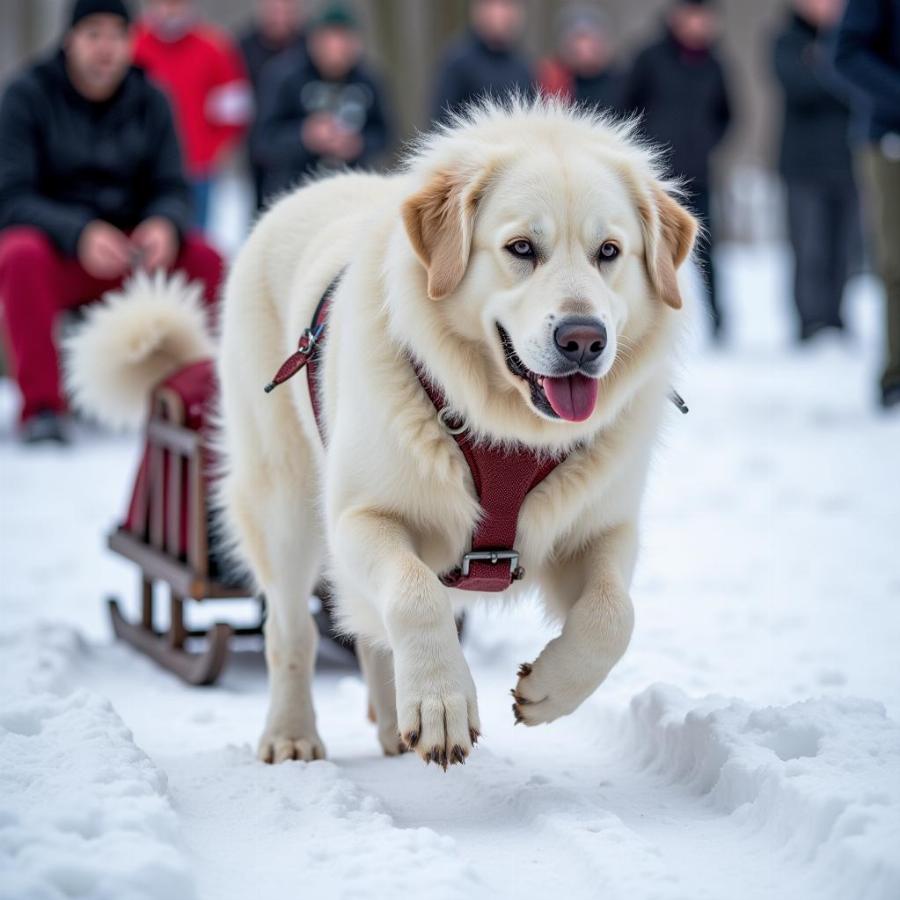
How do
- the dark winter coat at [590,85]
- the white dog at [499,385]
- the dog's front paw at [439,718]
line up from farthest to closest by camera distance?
the dark winter coat at [590,85], the white dog at [499,385], the dog's front paw at [439,718]

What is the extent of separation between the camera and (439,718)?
279 cm

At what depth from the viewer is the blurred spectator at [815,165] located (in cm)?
1041

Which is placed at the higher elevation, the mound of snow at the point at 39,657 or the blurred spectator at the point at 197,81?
the blurred spectator at the point at 197,81

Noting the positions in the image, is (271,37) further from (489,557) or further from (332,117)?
(489,557)

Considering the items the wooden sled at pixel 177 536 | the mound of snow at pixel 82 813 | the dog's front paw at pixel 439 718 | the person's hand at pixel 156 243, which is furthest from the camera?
the person's hand at pixel 156 243

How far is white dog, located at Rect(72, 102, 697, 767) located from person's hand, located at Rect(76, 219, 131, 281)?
3681mm

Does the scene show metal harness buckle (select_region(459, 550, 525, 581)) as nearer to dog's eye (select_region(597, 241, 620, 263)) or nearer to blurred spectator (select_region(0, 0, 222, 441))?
dog's eye (select_region(597, 241, 620, 263))

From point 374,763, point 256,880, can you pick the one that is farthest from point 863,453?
point 256,880

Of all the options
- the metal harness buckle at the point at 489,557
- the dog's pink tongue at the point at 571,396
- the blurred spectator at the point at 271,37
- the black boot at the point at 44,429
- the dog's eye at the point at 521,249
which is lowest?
the black boot at the point at 44,429

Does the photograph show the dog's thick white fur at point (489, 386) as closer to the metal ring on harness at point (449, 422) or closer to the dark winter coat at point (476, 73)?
the metal ring on harness at point (449, 422)

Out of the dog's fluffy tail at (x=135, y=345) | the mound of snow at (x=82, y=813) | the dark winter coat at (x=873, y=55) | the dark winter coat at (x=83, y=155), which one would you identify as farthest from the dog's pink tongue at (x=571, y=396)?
the dark winter coat at (x=83, y=155)

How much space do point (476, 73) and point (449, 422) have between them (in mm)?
7406

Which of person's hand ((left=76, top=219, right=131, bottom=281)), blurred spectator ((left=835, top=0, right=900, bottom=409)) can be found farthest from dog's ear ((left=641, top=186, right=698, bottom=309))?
person's hand ((left=76, top=219, right=131, bottom=281))

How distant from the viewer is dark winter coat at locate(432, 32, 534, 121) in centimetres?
1004
